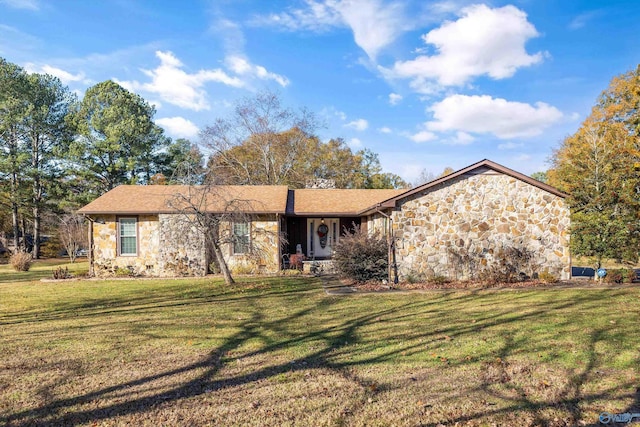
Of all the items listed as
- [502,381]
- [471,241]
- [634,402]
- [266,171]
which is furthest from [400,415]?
[266,171]

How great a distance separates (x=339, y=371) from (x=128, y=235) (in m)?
14.8

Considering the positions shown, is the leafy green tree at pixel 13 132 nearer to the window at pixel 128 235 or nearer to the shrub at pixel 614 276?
the window at pixel 128 235

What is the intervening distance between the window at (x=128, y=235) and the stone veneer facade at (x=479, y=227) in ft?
37.4

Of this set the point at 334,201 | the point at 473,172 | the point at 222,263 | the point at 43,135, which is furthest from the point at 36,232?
the point at 473,172

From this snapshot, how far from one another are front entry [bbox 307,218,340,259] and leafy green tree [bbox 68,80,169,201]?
18.1m

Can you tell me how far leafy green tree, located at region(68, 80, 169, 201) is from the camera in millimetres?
30891

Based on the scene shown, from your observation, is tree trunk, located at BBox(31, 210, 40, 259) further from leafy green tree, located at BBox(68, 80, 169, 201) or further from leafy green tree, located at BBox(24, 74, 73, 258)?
leafy green tree, located at BBox(68, 80, 169, 201)

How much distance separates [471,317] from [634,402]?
429 centimetres

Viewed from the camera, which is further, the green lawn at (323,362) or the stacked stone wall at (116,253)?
the stacked stone wall at (116,253)

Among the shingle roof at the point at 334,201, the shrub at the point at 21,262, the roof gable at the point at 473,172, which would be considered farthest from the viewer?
the shrub at the point at 21,262

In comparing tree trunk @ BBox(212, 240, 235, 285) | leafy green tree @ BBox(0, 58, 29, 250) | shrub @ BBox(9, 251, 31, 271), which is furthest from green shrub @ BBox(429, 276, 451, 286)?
leafy green tree @ BBox(0, 58, 29, 250)

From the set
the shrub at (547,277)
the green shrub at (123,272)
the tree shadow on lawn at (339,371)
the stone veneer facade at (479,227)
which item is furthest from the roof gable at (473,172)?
the green shrub at (123,272)

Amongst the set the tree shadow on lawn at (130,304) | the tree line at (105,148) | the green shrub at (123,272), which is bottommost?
the tree shadow on lawn at (130,304)

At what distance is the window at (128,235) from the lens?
56.8 feet
